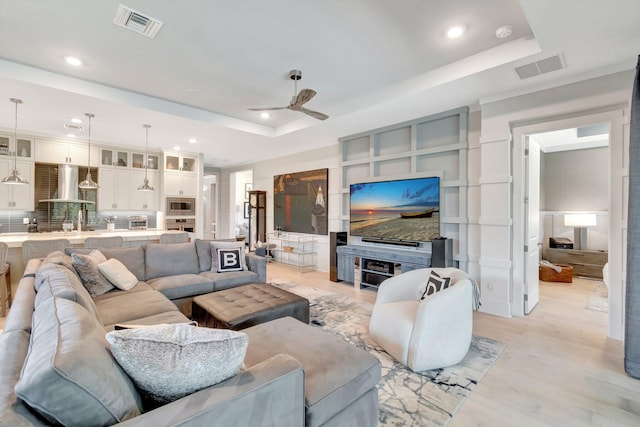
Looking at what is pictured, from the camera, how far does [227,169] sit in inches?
363

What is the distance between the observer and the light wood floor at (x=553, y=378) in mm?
1857

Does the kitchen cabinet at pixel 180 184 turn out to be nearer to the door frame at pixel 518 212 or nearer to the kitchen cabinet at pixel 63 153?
the kitchen cabinet at pixel 63 153

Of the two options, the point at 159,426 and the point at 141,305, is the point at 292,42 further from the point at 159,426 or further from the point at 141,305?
the point at 159,426

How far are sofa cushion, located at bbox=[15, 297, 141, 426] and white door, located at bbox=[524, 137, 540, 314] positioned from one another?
412 cm

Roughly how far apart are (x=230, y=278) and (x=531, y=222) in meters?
3.90

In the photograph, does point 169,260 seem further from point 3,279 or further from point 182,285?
point 3,279

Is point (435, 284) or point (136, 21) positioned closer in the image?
point (136, 21)

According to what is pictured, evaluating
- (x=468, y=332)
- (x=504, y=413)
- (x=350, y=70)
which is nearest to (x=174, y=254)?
(x=350, y=70)

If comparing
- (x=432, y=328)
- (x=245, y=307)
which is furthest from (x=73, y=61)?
(x=432, y=328)

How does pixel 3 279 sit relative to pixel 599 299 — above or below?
above

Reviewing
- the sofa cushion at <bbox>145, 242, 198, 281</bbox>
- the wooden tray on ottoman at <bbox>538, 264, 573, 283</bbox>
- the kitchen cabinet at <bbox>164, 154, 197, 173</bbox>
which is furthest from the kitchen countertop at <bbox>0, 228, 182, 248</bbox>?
the wooden tray on ottoman at <bbox>538, 264, 573, 283</bbox>

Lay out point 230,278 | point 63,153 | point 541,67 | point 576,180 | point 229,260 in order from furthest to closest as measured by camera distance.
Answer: point 576,180 < point 63,153 < point 229,260 < point 230,278 < point 541,67

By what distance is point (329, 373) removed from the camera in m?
1.49

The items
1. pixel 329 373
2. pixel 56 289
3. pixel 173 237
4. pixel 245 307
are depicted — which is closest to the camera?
pixel 329 373
